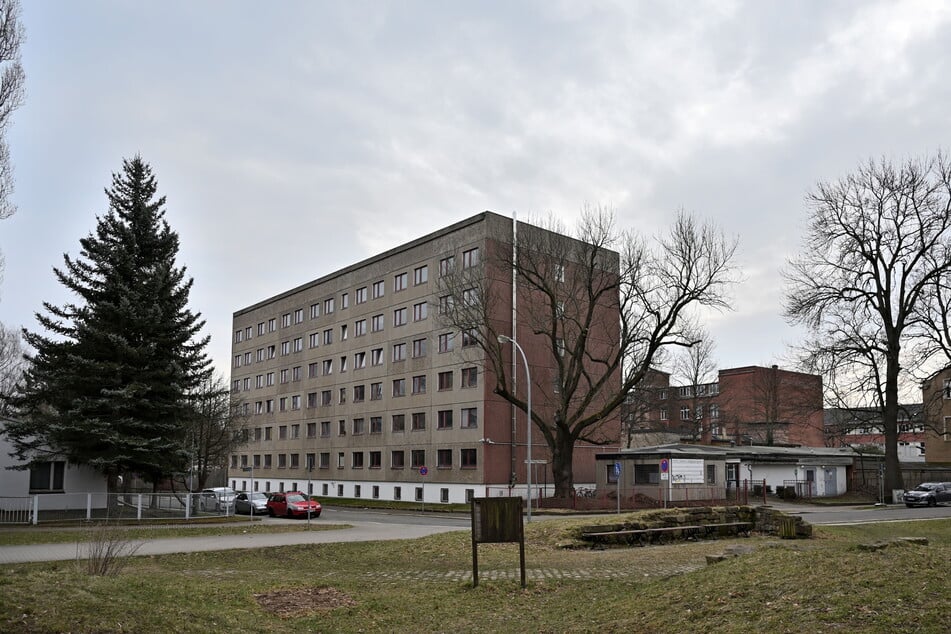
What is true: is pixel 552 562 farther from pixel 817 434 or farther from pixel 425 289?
pixel 817 434

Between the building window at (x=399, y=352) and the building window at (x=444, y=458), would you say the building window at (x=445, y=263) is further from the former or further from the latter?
the building window at (x=444, y=458)

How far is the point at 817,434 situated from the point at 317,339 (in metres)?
56.2

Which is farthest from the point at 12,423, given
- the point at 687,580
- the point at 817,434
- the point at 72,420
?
the point at 817,434

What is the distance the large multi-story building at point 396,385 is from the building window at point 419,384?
123 millimetres

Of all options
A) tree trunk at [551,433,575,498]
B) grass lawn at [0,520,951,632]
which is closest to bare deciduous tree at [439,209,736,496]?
tree trunk at [551,433,575,498]

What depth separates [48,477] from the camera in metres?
39.5

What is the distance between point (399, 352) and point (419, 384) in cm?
396

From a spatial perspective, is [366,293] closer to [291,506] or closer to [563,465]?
[563,465]

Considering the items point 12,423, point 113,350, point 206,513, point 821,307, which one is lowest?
point 206,513

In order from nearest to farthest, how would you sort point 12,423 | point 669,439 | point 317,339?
point 12,423
point 317,339
point 669,439

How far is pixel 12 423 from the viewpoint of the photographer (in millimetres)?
35562

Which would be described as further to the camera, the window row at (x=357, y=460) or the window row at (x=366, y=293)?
the window row at (x=366, y=293)

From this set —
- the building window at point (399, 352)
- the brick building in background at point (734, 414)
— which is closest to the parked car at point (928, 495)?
the brick building in background at point (734, 414)

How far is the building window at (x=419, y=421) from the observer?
59531 millimetres
